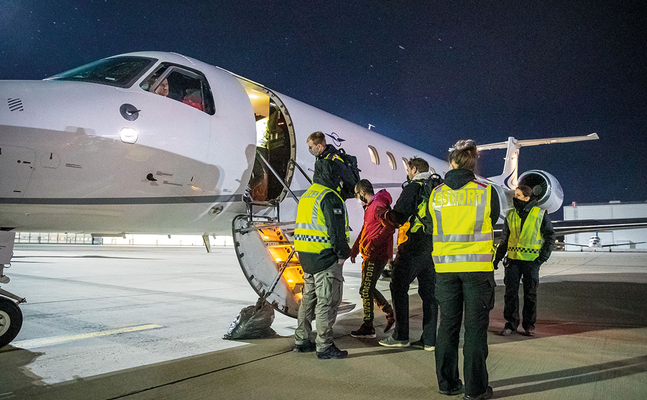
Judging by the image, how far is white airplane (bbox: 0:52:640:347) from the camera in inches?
165

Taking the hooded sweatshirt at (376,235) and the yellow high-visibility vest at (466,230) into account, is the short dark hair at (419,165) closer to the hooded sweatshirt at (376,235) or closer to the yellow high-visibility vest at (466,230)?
the hooded sweatshirt at (376,235)

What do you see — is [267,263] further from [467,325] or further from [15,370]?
[467,325]

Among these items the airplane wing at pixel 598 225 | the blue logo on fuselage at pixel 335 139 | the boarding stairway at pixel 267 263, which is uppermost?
the blue logo on fuselage at pixel 335 139

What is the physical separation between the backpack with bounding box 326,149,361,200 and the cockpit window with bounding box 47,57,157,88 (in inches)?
100

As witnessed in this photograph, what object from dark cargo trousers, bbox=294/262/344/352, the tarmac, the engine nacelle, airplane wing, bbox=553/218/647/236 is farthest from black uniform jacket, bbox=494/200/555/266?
the engine nacelle

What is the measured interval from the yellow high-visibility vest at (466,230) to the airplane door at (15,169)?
12.1 feet

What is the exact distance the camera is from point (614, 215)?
59.4 meters

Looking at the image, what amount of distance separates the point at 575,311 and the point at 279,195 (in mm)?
5163

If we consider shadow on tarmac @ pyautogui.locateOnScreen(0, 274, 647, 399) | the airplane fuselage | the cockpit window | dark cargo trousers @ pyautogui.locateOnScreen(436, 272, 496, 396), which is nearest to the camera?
dark cargo trousers @ pyautogui.locateOnScreen(436, 272, 496, 396)

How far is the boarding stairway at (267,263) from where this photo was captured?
17.4 ft

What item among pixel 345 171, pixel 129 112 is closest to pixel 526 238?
pixel 345 171

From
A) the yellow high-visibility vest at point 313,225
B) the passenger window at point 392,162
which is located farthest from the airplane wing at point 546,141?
the yellow high-visibility vest at point 313,225

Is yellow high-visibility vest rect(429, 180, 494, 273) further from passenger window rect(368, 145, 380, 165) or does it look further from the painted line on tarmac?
passenger window rect(368, 145, 380, 165)

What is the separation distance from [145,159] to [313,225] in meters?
2.05
